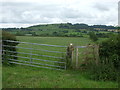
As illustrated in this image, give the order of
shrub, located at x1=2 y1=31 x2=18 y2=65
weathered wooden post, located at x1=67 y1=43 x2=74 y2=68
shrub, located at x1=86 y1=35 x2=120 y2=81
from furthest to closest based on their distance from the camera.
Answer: shrub, located at x1=2 y1=31 x2=18 y2=65
weathered wooden post, located at x1=67 y1=43 x2=74 y2=68
shrub, located at x1=86 y1=35 x2=120 y2=81

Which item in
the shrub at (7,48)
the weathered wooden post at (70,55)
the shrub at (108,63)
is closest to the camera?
the shrub at (108,63)

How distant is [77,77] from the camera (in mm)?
7047

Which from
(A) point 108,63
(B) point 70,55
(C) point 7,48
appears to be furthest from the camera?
(C) point 7,48

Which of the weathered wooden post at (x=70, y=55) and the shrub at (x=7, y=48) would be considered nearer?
the weathered wooden post at (x=70, y=55)

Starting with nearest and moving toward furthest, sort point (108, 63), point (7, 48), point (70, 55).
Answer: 1. point (108, 63)
2. point (70, 55)
3. point (7, 48)

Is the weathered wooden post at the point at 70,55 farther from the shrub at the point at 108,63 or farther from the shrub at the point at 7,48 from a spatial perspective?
the shrub at the point at 7,48

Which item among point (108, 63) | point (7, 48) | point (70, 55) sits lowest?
point (108, 63)

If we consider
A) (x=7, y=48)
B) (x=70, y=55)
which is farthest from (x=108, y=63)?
(x=7, y=48)

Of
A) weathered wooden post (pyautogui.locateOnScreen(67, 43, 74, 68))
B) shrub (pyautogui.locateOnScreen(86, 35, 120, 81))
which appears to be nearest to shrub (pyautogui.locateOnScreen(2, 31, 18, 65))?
weathered wooden post (pyautogui.locateOnScreen(67, 43, 74, 68))

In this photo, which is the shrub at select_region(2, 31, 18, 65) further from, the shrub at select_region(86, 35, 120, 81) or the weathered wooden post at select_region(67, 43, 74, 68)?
the shrub at select_region(86, 35, 120, 81)

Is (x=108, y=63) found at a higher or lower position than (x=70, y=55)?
lower

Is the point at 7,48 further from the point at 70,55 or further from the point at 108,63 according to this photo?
the point at 108,63

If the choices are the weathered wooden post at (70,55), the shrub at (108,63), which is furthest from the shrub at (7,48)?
the shrub at (108,63)

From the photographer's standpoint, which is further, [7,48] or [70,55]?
[7,48]
